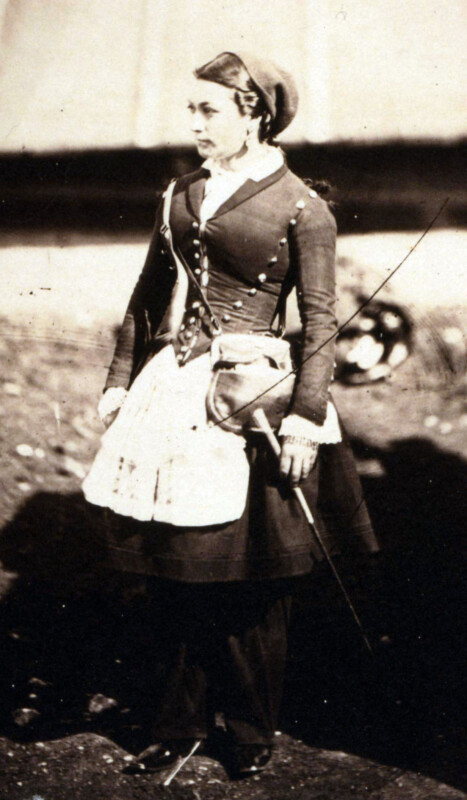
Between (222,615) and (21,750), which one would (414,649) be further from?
(21,750)

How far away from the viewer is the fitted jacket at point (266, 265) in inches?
91.3

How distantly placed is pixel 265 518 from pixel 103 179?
40.3 inches

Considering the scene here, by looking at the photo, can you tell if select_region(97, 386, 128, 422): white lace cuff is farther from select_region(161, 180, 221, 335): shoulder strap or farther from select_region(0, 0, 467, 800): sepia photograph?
select_region(161, 180, 221, 335): shoulder strap

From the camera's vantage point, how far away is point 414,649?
2.49 m

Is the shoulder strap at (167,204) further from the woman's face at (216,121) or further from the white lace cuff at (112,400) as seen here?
the white lace cuff at (112,400)

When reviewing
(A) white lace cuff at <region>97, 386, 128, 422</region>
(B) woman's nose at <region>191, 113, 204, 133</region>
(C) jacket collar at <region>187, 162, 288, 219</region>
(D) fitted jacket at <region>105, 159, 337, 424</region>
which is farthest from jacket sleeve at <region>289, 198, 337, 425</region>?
(A) white lace cuff at <region>97, 386, 128, 422</region>

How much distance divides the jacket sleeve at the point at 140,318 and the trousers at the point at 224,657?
559 millimetres

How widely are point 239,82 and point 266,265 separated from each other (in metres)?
0.43

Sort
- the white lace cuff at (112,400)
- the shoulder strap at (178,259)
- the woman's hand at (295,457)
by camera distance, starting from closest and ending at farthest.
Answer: the woman's hand at (295,457)
the shoulder strap at (178,259)
the white lace cuff at (112,400)

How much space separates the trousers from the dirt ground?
0.37ft

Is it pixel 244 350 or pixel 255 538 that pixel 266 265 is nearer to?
pixel 244 350

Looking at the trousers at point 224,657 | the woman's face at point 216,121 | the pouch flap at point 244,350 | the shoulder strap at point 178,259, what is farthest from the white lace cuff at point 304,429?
the woman's face at point 216,121

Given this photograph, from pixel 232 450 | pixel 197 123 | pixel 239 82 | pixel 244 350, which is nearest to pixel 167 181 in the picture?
pixel 197 123

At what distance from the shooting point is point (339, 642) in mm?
2574
